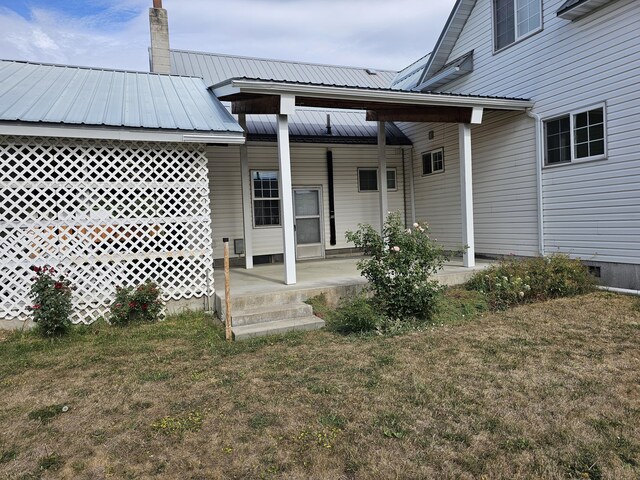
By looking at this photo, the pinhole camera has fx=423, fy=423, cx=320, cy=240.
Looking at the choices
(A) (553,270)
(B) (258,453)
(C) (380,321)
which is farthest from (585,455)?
(A) (553,270)

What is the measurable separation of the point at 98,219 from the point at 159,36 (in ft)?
22.5

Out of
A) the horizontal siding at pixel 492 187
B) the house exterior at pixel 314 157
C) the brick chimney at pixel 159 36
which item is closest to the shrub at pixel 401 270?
the house exterior at pixel 314 157

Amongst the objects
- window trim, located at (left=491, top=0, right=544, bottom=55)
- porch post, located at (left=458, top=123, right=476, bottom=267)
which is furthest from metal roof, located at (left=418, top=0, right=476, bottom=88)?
porch post, located at (left=458, top=123, right=476, bottom=267)

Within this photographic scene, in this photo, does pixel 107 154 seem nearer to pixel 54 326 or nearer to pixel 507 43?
pixel 54 326

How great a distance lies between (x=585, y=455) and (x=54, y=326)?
232 inches

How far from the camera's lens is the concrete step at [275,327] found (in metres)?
5.45

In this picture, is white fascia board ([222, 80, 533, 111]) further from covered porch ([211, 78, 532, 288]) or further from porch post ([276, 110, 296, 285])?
porch post ([276, 110, 296, 285])

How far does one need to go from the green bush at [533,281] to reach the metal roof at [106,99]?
4.88 m

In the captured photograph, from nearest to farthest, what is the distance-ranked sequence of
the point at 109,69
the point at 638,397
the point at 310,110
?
the point at 638,397, the point at 109,69, the point at 310,110

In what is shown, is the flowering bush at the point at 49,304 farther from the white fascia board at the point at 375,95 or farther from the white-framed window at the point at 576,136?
the white-framed window at the point at 576,136

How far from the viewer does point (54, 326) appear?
554cm

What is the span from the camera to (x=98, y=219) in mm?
6137

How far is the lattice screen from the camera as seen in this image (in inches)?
228

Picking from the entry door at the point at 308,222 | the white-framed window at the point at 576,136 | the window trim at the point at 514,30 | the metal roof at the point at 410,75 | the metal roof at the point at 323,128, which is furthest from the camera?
the metal roof at the point at 410,75
